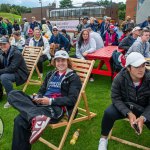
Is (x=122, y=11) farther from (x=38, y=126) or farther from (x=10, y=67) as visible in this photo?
(x=38, y=126)

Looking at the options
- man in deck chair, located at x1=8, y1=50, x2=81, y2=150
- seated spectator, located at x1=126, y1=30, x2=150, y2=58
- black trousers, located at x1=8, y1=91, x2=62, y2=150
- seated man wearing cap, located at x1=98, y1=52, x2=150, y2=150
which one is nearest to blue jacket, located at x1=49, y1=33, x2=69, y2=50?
seated spectator, located at x1=126, y1=30, x2=150, y2=58

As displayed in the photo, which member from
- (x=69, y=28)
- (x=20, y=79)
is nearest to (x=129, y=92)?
(x=20, y=79)

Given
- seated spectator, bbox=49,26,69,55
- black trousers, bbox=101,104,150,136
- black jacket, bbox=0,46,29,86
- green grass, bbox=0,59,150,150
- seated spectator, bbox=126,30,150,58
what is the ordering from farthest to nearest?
seated spectator, bbox=49,26,69,55 → seated spectator, bbox=126,30,150,58 → black jacket, bbox=0,46,29,86 → green grass, bbox=0,59,150,150 → black trousers, bbox=101,104,150,136

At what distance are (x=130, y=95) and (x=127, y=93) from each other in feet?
0.15

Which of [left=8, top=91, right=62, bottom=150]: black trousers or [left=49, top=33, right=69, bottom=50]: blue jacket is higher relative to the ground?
[left=49, top=33, right=69, bottom=50]: blue jacket

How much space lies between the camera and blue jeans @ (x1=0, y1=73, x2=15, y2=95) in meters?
5.14

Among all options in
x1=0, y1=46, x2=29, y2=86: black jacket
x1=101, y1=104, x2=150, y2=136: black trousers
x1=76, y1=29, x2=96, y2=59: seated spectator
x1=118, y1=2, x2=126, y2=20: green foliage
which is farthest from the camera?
x1=118, y1=2, x2=126, y2=20: green foliage

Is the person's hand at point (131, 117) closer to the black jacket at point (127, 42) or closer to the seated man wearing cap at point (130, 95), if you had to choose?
the seated man wearing cap at point (130, 95)

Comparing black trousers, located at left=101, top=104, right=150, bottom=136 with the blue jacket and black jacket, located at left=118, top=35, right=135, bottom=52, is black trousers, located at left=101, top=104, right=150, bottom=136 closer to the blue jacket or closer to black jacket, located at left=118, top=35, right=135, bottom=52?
black jacket, located at left=118, top=35, right=135, bottom=52

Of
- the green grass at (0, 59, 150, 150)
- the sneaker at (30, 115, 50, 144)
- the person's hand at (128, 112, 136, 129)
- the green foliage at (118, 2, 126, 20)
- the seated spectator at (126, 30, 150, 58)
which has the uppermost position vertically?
the green foliage at (118, 2, 126, 20)

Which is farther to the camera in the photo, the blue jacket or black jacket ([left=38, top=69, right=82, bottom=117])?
the blue jacket

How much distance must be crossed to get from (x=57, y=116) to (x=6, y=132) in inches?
46.6

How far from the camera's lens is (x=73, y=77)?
12.6 feet

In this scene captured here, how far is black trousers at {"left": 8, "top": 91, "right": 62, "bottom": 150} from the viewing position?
320 cm
